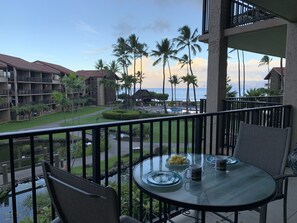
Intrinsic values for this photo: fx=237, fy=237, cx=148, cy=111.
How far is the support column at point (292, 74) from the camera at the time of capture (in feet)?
12.0

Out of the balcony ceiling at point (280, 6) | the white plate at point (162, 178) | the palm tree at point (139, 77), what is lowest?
the white plate at point (162, 178)

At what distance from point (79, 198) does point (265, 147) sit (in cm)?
164

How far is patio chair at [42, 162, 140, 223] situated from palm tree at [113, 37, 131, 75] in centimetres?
3727

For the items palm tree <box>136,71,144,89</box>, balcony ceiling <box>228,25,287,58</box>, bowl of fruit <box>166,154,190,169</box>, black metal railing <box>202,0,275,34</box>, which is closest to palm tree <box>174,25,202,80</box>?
palm tree <box>136,71,144,89</box>

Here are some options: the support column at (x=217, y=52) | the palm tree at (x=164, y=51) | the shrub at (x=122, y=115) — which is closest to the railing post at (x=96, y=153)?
the support column at (x=217, y=52)

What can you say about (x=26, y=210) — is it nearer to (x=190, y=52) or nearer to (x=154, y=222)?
(x=154, y=222)

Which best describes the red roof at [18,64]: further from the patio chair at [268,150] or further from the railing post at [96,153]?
the patio chair at [268,150]

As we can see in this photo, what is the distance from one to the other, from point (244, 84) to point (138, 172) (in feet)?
122

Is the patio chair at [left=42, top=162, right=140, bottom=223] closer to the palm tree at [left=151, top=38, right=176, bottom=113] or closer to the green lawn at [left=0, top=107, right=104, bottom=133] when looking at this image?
the palm tree at [left=151, top=38, right=176, bottom=113]

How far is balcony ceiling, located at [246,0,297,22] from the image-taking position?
2.65 meters

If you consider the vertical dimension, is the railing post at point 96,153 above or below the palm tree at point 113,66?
below

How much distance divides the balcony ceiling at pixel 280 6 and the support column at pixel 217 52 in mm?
2177

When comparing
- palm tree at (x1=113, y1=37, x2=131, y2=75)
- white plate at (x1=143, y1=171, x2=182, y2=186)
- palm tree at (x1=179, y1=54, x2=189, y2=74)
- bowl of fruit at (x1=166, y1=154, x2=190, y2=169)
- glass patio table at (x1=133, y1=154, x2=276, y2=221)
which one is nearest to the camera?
glass patio table at (x1=133, y1=154, x2=276, y2=221)

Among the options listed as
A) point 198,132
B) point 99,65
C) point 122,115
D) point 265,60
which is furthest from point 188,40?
point 198,132
